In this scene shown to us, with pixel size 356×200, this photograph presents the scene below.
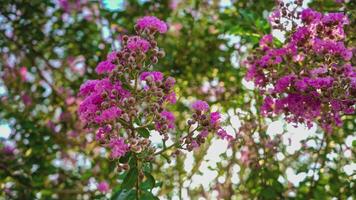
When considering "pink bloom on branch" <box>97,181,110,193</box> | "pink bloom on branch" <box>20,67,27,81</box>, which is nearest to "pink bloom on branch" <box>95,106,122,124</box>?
"pink bloom on branch" <box>97,181,110,193</box>

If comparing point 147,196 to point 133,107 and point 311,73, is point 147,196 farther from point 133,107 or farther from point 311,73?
point 311,73

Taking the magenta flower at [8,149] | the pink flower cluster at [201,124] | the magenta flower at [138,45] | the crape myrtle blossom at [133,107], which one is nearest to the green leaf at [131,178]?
the crape myrtle blossom at [133,107]

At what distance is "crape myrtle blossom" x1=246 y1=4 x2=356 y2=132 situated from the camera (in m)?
2.41

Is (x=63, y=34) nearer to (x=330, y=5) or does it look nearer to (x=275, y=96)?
(x=330, y=5)

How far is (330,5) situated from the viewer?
3570 mm

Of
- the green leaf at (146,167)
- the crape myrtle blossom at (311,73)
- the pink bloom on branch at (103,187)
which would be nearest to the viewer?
the green leaf at (146,167)

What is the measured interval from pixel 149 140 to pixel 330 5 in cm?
201

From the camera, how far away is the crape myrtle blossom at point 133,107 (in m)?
2.00

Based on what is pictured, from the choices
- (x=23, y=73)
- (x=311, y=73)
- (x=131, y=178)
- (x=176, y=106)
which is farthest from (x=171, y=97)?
(x=23, y=73)

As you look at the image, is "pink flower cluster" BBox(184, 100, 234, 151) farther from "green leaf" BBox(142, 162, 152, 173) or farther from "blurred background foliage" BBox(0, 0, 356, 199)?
"blurred background foliage" BBox(0, 0, 356, 199)

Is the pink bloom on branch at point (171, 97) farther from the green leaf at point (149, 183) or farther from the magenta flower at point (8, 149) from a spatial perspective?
the magenta flower at point (8, 149)

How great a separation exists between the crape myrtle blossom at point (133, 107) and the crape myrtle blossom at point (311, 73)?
52 cm

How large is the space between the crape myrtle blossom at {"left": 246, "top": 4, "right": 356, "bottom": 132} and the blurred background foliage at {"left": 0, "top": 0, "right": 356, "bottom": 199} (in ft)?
2.10

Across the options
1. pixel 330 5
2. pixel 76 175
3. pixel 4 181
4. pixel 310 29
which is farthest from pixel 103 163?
pixel 310 29
